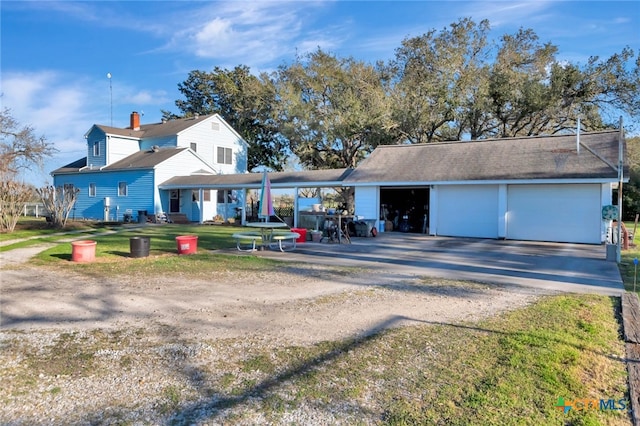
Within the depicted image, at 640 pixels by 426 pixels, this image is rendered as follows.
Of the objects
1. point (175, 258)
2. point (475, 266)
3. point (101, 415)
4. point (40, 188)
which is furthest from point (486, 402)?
point (40, 188)

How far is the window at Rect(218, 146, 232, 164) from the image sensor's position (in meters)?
33.3

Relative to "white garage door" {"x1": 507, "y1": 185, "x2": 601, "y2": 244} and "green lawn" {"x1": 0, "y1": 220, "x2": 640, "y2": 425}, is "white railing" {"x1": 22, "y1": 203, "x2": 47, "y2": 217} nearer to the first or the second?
"white garage door" {"x1": 507, "y1": 185, "x2": 601, "y2": 244}

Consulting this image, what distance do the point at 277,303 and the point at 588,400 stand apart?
167 inches

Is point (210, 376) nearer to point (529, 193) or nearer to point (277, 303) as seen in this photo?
point (277, 303)

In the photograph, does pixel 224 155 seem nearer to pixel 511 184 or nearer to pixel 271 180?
pixel 271 180

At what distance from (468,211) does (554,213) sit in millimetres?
3212

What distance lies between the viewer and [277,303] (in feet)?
21.5

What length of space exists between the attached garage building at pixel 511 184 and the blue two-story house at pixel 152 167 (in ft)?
39.8

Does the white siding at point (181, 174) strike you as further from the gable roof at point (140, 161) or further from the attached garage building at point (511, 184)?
the attached garage building at point (511, 184)

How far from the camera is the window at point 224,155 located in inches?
1312

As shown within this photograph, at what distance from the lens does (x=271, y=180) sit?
938 inches

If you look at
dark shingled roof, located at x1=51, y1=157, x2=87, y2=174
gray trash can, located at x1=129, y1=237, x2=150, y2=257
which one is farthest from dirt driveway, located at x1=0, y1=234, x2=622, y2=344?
dark shingled roof, located at x1=51, y1=157, x2=87, y2=174

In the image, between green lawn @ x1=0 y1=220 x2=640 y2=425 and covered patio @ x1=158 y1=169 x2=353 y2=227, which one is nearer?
green lawn @ x1=0 y1=220 x2=640 y2=425

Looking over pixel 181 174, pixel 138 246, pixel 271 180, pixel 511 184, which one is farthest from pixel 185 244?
pixel 181 174
